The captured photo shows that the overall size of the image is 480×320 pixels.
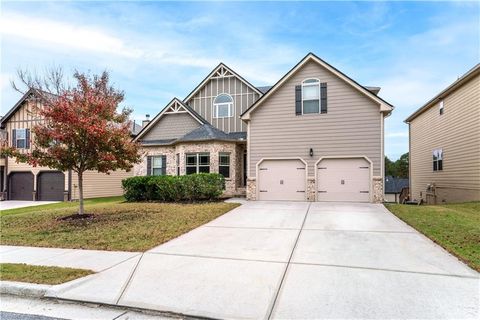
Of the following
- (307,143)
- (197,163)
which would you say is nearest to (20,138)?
(197,163)

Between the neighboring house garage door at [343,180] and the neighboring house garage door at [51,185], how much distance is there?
742 inches

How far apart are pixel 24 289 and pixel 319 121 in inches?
533

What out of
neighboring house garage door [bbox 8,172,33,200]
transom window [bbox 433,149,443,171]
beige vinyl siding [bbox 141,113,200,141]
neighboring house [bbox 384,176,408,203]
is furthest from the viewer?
neighboring house [bbox 384,176,408,203]

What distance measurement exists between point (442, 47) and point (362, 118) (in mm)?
5690

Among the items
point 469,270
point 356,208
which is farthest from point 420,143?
point 469,270

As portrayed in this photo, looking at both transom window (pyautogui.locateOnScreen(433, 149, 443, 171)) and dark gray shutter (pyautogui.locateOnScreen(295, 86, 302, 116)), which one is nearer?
dark gray shutter (pyautogui.locateOnScreen(295, 86, 302, 116))

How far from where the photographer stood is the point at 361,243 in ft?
23.6

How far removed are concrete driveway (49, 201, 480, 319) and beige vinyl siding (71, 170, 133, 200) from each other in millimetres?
18147

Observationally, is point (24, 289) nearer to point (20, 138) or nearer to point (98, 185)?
point (98, 185)

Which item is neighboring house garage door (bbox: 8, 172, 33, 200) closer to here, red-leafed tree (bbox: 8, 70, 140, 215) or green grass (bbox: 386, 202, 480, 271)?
red-leafed tree (bbox: 8, 70, 140, 215)

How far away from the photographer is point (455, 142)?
55.7 feet

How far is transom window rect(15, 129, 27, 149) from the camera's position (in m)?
24.0

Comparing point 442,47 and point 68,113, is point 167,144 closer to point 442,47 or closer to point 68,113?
point 68,113

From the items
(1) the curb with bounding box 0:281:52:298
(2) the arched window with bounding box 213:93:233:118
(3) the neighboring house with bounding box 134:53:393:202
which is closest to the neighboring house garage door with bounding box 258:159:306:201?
(3) the neighboring house with bounding box 134:53:393:202
